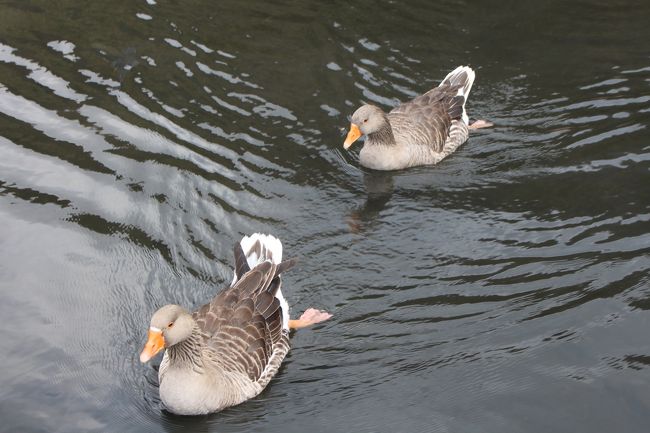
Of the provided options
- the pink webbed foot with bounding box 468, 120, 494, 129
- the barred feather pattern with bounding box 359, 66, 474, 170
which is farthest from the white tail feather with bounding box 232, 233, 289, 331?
the pink webbed foot with bounding box 468, 120, 494, 129

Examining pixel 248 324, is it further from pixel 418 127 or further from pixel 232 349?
pixel 418 127

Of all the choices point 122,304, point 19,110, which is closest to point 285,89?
point 19,110

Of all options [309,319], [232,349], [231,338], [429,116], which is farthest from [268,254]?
[429,116]

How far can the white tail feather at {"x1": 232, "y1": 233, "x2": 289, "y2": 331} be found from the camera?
9.56m

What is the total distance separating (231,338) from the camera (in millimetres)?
9055

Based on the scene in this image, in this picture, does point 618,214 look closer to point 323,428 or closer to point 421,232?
point 421,232

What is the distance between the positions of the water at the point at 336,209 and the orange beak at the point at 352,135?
423mm

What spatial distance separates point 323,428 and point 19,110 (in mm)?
8013

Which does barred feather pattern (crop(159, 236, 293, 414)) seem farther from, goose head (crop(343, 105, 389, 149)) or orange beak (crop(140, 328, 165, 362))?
goose head (crop(343, 105, 389, 149))

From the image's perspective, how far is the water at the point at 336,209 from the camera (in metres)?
8.80

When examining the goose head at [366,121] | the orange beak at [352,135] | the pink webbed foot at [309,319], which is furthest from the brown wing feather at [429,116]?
the pink webbed foot at [309,319]

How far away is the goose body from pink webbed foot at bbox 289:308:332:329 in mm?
3667

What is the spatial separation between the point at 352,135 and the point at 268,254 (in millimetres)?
3587

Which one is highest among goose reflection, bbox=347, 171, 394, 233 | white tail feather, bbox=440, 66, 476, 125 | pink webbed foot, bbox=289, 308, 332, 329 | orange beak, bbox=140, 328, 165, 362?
white tail feather, bbox=440, 66, 476, 125
